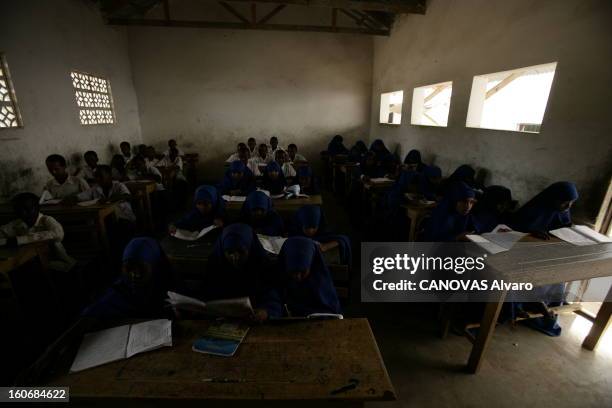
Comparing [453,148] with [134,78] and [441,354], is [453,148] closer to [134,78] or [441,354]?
[441,354]

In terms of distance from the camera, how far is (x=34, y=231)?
2930 millimetres

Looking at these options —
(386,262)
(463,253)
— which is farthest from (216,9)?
(463,253)

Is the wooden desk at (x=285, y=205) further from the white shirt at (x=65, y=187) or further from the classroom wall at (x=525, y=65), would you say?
the classroom wall at (x=525, y=65)

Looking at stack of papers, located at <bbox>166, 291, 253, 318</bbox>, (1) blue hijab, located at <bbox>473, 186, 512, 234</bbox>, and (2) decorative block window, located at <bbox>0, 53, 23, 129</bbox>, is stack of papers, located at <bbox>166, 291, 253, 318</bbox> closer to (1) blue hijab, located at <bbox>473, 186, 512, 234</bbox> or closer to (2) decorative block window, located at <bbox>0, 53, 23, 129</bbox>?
(1) blue hijab, located at <bbox>473, 186, 512, 234</bbox>

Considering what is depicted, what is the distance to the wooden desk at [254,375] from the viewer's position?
1.20 m

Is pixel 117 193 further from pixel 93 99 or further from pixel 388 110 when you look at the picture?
pixel 388 110

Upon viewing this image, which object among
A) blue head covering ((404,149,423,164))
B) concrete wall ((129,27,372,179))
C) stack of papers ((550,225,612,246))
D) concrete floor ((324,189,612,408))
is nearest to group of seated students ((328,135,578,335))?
stack of papers ((550,225,612,246))

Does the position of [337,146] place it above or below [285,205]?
above

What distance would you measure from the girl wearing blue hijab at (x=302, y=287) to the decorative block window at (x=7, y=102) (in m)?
4.75

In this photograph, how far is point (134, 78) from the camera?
328 inches

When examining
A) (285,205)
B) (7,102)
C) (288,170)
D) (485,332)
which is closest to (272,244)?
(285,205)

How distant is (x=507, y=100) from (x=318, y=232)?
5.42 meters

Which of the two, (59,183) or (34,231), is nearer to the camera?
(34,231)

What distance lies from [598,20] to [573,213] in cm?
187
